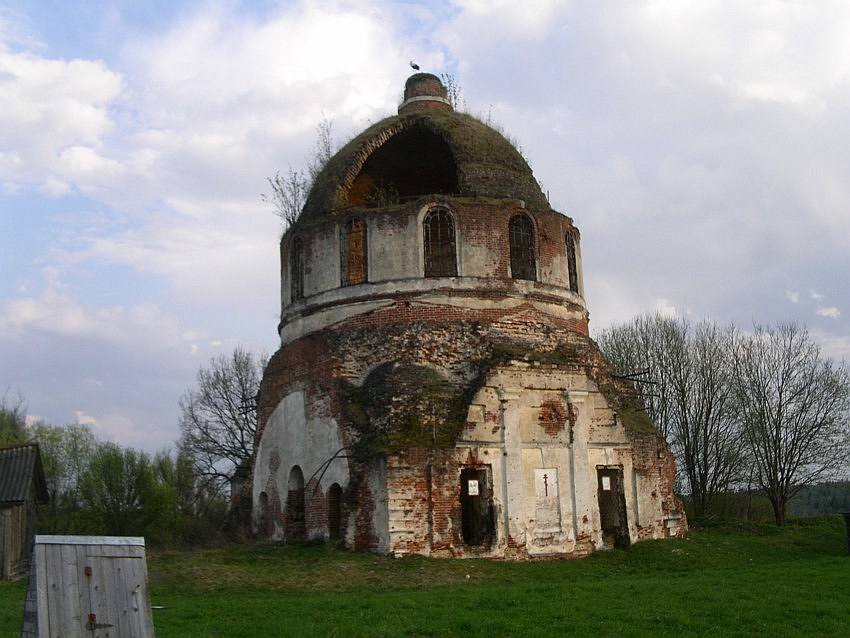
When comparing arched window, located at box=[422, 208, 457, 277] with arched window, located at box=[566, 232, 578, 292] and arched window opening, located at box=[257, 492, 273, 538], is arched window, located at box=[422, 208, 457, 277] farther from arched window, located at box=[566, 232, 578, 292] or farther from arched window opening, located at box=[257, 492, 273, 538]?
arched window opening, located at box=[257, 492, 273, 538]

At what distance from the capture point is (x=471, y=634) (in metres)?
9.98

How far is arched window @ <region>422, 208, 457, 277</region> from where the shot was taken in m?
19.9

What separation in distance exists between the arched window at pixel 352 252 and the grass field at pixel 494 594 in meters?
5.97

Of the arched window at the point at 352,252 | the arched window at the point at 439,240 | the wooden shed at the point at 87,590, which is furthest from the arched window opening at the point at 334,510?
the wooden shed at the point at 87,590

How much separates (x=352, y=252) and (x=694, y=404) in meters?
17.5

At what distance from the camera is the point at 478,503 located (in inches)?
695

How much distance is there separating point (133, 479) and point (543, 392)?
1970 cm

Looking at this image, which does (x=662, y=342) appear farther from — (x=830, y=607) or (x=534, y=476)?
(x=830, y=607)

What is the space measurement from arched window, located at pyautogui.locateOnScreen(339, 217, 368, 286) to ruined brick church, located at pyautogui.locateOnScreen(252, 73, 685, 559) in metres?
0.04

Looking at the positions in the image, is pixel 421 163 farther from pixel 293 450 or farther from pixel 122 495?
pixel 122 495

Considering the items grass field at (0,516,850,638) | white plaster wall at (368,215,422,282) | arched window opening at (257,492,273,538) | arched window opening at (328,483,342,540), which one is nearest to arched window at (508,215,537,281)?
white plaster wall at (368,215,422,282)

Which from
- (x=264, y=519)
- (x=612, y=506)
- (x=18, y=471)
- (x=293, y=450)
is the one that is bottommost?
(x=264, y=519)

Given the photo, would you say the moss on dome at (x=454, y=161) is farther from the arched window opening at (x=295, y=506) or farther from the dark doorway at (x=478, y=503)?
the dark doorway at (x=478, y=503)

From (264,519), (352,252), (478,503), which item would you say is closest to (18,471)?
(264,519)
